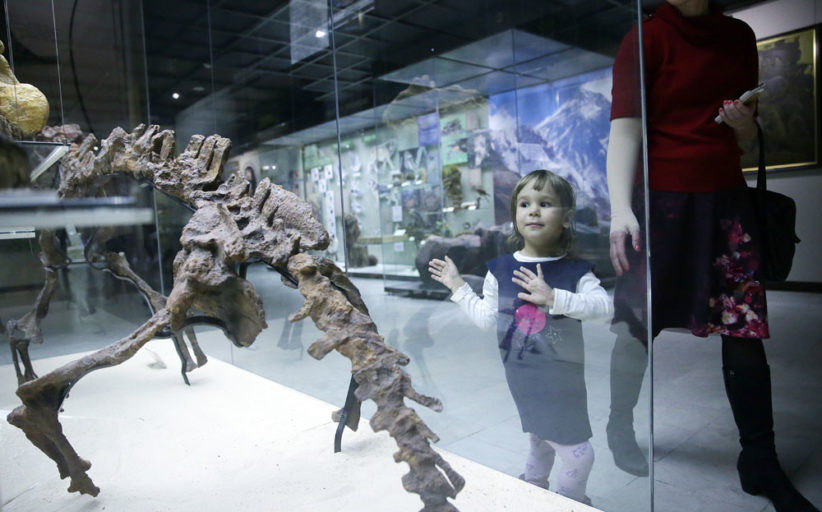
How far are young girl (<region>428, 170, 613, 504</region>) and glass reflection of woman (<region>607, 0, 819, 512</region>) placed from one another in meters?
0.13

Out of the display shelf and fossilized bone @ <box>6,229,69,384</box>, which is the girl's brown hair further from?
fossilized bone @ <box>6,229,69,384</box>

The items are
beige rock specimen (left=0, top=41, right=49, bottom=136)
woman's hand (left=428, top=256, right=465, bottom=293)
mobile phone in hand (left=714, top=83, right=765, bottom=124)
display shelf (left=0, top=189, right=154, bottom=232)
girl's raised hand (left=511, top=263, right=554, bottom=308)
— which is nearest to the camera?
display shelf (left=0, top=189, right=154, bottom=232)

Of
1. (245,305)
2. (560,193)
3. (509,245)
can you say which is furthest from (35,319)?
(560,193)

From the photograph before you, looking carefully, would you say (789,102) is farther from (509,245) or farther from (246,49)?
(246,49)

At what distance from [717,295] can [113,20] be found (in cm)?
363

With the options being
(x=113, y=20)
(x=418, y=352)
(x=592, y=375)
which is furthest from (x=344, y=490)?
(x=113, y=20)

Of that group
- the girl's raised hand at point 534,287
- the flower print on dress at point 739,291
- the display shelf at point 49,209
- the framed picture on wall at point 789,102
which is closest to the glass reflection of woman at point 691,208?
the flower print on dress at point 739,291

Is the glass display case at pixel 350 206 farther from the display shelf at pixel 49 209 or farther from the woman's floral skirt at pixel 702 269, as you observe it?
the woman's floral skirt at pixel 702 269

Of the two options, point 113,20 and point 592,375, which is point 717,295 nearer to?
point 592,375

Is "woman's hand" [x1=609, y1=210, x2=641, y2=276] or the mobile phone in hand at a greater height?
the mobile phone in hand

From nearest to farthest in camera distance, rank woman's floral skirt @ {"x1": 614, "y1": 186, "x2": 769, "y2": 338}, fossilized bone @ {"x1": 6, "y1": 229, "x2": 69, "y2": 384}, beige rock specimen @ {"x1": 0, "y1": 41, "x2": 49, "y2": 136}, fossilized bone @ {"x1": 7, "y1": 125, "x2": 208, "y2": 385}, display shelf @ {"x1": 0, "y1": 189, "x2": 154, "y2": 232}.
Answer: display shelf @ {"x1": 0, "y1": 189, "x2": 154, "y2": 232}
woman's floral skirt @ {"x1": 614, "y1": 186, "x2": 769, "y2": 338}
beige rock specimen @ {"x1": 0, "y1": 41, "x2": 49, "y2": 136}
fossilized bone @ {"x1": 7, "y1": 125, "x2": 208, "y2": 385}
fossilized bone @ {"x1": 6, "y1": 229, "x2": 69, "y2": 384}

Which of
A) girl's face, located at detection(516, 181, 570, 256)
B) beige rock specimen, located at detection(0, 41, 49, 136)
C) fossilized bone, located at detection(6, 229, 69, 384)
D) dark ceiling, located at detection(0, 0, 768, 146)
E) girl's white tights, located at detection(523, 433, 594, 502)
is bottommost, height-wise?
girl's white tights, located at detection(523, 433, 594, 502)

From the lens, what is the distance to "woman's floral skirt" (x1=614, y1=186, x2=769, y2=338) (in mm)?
1801

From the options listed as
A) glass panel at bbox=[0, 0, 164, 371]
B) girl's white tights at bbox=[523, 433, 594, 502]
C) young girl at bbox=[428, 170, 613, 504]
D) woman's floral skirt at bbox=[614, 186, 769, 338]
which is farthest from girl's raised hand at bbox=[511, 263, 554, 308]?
glass panel at bbox=[0, 0, 164, 371]
